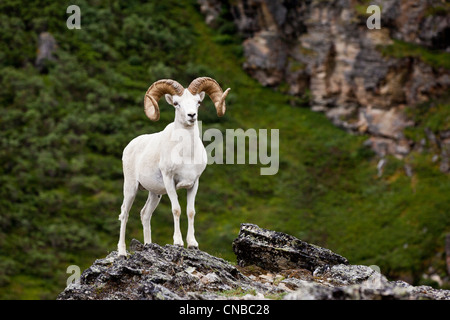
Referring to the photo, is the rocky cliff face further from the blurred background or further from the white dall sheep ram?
the white dall sheep ram

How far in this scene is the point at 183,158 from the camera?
17453 mm

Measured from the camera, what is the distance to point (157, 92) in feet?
60.0

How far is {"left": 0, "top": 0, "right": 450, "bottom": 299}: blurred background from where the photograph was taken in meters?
50.3

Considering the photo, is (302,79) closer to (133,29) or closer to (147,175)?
(133,29)

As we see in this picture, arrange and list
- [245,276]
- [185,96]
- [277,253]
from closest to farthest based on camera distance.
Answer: [245,276] < [185,96] < [277,253]

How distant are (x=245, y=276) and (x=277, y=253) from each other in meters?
1.62

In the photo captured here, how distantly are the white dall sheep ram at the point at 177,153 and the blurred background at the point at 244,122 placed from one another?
86.8 ft

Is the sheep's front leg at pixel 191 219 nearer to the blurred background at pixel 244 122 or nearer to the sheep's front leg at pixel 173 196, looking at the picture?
the sheep's front leg at pixel 173 196

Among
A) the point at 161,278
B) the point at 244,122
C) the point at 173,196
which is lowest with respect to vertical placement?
the point at 161,278

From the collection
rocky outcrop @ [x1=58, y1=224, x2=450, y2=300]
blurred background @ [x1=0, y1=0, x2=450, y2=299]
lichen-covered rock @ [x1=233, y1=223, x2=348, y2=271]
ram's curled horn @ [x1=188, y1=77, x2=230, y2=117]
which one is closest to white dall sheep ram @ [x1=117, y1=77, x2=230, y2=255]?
Result: ram's curled horn @ [x1=188, y1=77, x2=230, y2=117]

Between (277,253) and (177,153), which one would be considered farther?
(277,253)

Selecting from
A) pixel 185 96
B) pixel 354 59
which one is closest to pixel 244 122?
pixel 354 59

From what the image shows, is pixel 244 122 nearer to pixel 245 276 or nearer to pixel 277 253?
pixel 277 253
